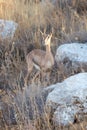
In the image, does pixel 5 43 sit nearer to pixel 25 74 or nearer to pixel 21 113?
pixel 25 74

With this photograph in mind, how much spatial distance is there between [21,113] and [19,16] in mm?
4580

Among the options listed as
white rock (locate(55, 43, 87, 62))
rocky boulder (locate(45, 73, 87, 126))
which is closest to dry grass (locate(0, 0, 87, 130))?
rocky boulder (locate(45, 73, 87, 126))

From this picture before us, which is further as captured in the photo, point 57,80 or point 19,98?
point 57,80

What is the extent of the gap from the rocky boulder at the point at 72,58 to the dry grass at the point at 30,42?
17 centimetres

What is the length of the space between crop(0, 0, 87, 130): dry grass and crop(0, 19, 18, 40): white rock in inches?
5.0

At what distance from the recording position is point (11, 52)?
7.93m

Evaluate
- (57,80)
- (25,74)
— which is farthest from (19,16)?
(57,80)

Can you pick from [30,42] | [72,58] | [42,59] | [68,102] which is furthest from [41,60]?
[68,102]

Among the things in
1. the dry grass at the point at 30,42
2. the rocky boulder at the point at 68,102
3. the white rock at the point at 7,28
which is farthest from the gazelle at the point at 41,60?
the rocky boulder at the point at 68,102

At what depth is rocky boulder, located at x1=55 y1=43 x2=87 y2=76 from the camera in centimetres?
684

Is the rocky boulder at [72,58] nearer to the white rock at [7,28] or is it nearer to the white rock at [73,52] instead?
the white rock at [73,52]

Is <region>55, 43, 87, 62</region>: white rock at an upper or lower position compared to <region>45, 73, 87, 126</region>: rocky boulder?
upper

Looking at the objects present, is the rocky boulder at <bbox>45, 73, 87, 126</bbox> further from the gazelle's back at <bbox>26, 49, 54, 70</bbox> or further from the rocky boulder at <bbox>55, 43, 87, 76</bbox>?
the gazelle's back at <bbox>26, 49, 54, 70</bbox>

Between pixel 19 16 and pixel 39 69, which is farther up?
pixel 19 16
